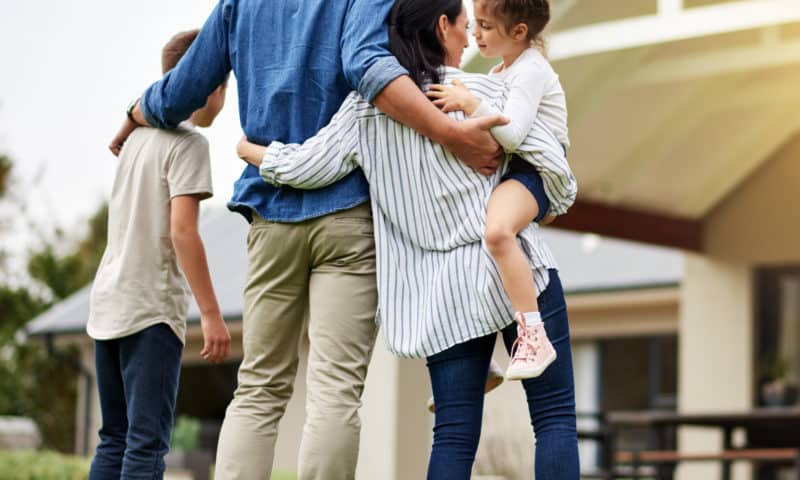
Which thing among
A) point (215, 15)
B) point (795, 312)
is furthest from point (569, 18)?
point (795, 312)

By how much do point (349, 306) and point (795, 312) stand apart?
8.63 metres

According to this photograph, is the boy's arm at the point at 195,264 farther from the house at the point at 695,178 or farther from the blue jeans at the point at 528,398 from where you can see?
the house at the point at 695,178

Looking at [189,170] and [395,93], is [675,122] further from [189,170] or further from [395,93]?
[395,93]

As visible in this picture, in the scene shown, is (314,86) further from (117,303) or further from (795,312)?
(795,312)

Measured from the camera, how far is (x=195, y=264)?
125 inches

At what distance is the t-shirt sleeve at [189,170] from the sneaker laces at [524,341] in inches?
38.7

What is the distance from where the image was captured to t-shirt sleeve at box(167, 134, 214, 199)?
10.5 feet

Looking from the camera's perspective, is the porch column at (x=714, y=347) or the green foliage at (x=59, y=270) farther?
the green foliage at (x=59, y=270)

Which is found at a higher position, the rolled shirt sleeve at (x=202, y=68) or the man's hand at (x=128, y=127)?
the rolled shirt sleeve at (x=202, y=68)

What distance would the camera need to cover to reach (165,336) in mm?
3234

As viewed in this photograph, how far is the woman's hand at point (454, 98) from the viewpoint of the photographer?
2.78m

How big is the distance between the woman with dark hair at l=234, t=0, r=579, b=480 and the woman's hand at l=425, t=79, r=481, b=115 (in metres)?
0.03

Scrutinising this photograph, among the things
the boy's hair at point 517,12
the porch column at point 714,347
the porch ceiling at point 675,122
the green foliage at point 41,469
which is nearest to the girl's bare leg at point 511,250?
the boy's hair at point 517,12

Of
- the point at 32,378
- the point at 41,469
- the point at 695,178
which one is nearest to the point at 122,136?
the point at 695,178
